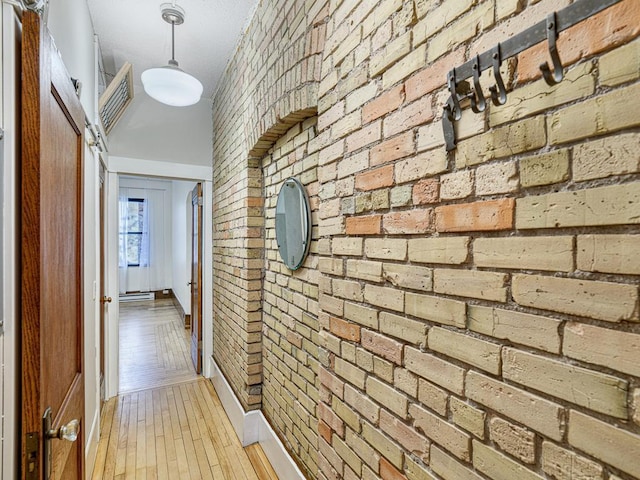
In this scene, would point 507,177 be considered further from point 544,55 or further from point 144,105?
→ point 144,105

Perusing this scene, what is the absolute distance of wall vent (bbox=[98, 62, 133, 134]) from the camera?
8.09ft

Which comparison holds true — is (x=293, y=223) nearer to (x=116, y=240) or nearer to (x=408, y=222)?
(x=408, y=222)

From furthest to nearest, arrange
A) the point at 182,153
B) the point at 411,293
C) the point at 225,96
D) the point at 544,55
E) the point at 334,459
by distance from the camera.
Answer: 1. the point at 182,153
2. the point at 225,96
3. the point at 334,459
4. the point at 411,293
5. the point at 544,55

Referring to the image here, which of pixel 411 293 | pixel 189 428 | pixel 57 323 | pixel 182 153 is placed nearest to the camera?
pixel 411 293

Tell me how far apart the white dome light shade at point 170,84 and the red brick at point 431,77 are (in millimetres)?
1741

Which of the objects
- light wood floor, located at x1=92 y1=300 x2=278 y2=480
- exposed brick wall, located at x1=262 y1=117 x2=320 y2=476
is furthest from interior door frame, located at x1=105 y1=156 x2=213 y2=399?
exposed brick wall, located at x1=262 y1=117 x2=320 y2=476

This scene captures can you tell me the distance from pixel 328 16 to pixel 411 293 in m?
1.13

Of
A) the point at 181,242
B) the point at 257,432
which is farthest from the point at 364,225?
the point at 181,242

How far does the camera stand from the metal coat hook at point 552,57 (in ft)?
1.83

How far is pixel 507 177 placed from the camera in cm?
69

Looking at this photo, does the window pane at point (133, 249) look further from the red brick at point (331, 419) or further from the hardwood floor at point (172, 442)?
the red brick at point (331, 419)

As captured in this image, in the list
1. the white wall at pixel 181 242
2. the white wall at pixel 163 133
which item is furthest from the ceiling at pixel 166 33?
the white wall at pixel 181 242

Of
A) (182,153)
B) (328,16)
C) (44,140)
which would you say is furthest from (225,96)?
(44,140)

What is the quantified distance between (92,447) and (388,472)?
2.15m
